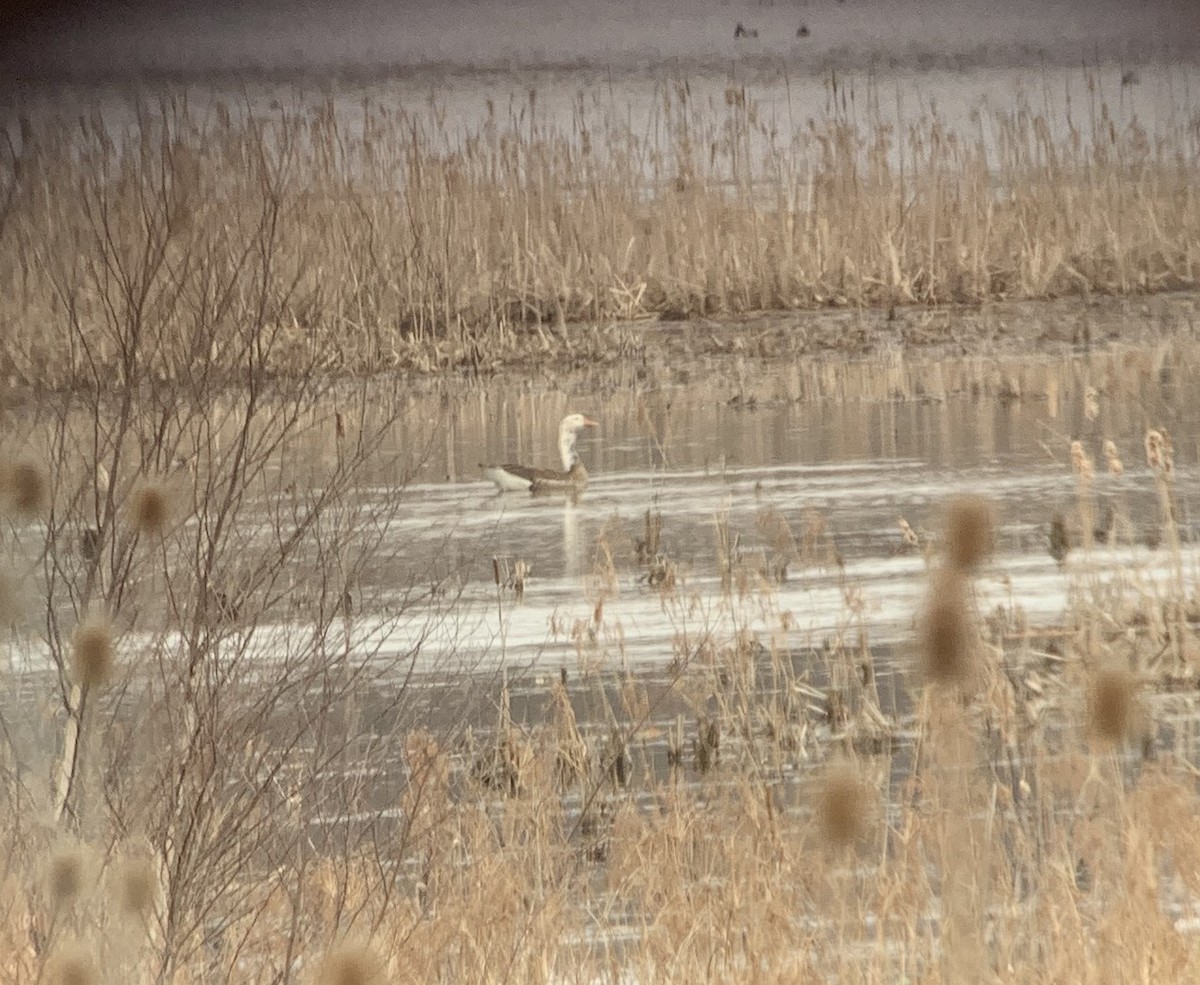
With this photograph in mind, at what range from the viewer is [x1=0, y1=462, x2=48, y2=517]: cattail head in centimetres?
226

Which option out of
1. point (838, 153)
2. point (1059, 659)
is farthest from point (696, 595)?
point (838, 153)

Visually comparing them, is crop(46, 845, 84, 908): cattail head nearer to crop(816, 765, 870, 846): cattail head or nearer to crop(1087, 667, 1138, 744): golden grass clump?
crop(816, 765, 870, 846): cattail head

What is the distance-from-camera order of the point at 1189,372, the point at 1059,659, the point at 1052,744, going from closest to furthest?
1. the point at 1052,744
2. the point at 1059,659
3. the point at 1189,372

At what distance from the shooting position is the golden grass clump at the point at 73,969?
5.38 ft

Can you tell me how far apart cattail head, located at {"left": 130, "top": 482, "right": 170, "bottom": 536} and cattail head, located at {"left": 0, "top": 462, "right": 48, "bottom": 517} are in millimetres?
260

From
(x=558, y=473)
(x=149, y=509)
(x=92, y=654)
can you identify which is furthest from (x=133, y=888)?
(x=558, y=473)

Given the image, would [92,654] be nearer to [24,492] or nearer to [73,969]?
[73,969]

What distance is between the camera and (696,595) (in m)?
3.49

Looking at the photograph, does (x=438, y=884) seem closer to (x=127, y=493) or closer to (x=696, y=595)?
(x=127, y=493)

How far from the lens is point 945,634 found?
1341 millimetres

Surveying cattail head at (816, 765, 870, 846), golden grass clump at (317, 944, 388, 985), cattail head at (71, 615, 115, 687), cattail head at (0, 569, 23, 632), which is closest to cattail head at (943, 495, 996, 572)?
cattail head at (816, 765, 870, 846)

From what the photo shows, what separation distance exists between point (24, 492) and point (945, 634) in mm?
1318

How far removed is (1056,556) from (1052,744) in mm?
595

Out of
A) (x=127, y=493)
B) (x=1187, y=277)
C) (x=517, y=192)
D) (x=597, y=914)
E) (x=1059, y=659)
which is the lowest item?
(x=597, y=914)
